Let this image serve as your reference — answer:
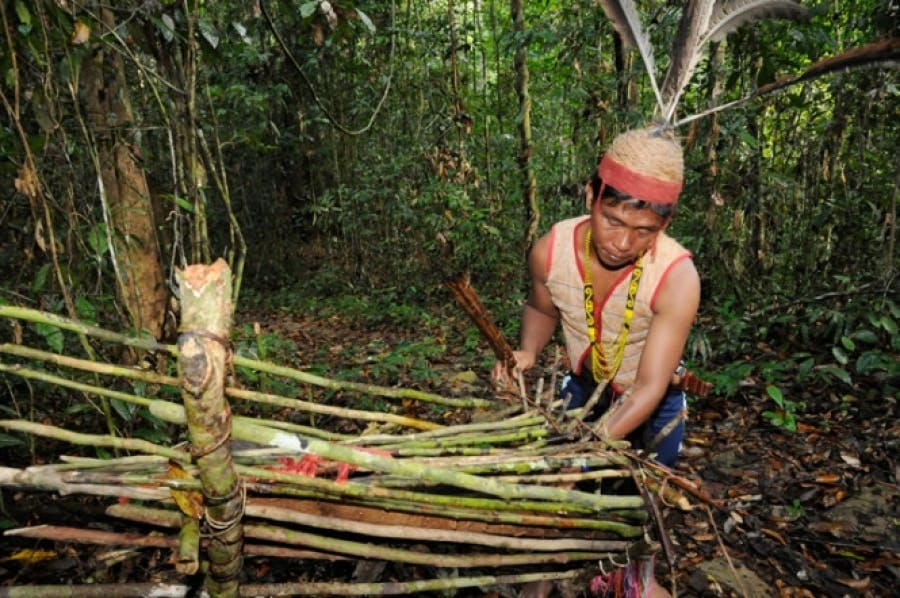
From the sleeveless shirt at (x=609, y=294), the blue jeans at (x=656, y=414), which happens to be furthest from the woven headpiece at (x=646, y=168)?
the blue jeans at (x=656, y=414)

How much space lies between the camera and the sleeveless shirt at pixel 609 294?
194 cm

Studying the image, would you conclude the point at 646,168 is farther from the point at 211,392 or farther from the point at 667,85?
the point at 211,392

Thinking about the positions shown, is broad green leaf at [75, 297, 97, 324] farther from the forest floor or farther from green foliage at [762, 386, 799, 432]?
green foliage at [762, 386, 799, 432]

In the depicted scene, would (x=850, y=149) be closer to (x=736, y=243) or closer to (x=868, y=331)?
(x=736, y=243)

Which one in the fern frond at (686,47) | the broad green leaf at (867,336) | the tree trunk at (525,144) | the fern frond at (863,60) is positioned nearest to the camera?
the fern frond at (863,60)

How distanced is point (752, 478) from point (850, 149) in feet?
9.88

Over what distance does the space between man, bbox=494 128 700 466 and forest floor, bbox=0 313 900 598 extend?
1.42ft

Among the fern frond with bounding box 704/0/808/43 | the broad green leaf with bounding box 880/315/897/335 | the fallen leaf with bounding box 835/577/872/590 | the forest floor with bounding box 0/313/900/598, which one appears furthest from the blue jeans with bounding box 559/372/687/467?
the broad green leaf with bounding box 880/315/897/335

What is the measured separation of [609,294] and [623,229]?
0.39 m

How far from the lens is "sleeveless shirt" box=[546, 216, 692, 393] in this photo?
76.2 inches

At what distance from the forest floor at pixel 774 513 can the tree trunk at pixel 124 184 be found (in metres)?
1.08

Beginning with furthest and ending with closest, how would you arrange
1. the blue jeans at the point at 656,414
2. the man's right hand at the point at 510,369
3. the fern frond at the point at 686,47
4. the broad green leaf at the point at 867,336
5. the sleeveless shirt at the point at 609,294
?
the broad green leaf at the point at 867,336, the blue jeans at the point at 656,414, the fern frond at the point at 686,47, the sleeveless shirt at the point at 609,294, the man's right hand at the point at 510,369

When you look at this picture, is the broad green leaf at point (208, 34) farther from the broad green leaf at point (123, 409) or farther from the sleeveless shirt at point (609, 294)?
the sleeveless shirt at point (609, 294)

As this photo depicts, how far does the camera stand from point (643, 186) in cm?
169
